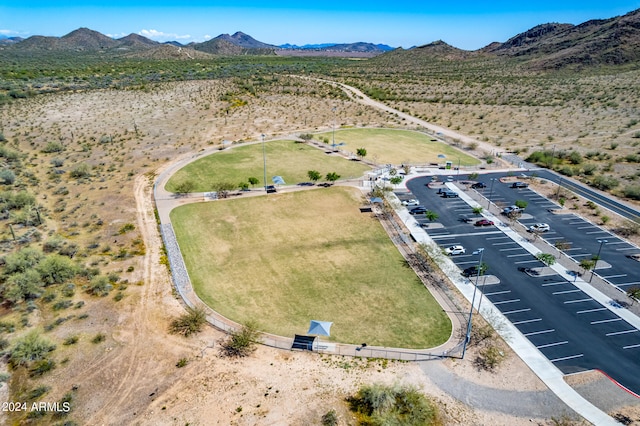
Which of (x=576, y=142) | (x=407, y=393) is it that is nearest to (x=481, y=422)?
(x=407, y=393)

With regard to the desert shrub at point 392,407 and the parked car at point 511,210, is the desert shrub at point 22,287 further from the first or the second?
the parked car at point 511,210

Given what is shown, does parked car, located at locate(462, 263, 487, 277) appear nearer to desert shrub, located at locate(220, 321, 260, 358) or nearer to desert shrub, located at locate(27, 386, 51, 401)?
desert shrub, located at locate(220, 321, 260, 358)

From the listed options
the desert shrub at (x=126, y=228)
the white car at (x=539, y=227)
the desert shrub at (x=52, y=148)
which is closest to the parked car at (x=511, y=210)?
the white car at (x=539, y=227)

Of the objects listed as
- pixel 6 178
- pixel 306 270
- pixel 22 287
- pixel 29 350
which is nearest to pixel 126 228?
pixel 22 287

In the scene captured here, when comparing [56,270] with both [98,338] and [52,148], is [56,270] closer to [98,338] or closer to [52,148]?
[98,338]

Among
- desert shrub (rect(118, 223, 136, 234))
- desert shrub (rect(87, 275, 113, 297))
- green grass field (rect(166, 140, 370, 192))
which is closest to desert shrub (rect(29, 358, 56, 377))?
desert shrub (rect(87, 275, 113, 297))
